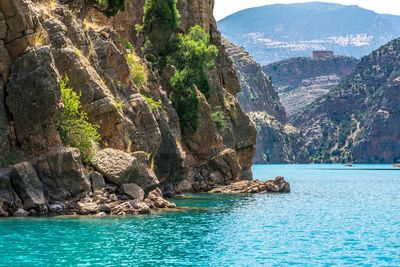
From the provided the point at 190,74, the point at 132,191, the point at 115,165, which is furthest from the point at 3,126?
the point at 190,74

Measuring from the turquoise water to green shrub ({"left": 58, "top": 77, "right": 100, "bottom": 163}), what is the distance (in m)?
8.12

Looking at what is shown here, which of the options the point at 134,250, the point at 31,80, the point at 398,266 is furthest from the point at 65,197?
the point at 398,266

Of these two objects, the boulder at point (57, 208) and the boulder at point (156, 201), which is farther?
the boulder at point (156, 201)

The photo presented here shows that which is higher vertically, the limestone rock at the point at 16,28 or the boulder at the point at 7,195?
the limestone rock at the point at 16,28

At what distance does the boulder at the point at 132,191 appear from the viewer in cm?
5434

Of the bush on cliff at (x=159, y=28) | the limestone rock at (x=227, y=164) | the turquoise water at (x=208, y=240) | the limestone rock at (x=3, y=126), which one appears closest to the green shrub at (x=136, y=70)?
the bush on cliff at (x=159, y=28)

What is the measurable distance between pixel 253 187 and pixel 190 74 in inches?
718

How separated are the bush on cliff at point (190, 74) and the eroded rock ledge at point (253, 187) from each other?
9.64 m

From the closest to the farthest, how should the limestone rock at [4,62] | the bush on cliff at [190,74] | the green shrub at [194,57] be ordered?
1. the limestone rock at [4,62]
2. the bush on cliff at [190,74]
3. the green shrub at [194,57]

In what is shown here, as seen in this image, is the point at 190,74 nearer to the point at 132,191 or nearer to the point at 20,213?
the point at 132,191

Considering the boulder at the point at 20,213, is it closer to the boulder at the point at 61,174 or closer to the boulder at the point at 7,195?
the boulder at the point at 7,195

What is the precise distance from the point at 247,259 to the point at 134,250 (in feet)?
A: 20.1

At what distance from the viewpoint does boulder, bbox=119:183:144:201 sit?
5434cm

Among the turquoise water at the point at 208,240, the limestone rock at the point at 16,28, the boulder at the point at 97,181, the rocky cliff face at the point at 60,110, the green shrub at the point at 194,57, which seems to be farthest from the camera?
the green shrub at the point at 194,57
